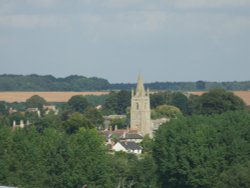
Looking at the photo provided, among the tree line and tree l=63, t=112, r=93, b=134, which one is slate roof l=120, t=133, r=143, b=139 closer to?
tree l=63, t=112, r=93, b=134

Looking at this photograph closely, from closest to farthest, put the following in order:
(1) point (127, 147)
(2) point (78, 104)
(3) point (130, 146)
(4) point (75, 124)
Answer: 1. (1) point (127, 147)
2. (3) point (130, 146)
3. (4) point (75, 124)
4. (2) point (78, 104)

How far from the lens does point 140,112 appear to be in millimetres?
147125

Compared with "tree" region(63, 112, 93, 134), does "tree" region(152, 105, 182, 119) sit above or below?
below

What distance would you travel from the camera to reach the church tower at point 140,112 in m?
143

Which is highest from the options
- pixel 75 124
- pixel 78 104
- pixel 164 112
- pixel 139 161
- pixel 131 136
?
pixel 139 161

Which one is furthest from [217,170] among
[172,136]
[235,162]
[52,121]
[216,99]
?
[216,99]

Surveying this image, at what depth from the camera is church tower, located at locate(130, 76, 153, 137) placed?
470 ft

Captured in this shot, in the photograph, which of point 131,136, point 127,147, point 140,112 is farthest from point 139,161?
point 140,112

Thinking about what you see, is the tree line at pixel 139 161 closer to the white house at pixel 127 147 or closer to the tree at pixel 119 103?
the white house at pixel 127 147

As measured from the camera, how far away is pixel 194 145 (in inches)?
2810

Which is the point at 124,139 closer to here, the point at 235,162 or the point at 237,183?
the point at 235,162

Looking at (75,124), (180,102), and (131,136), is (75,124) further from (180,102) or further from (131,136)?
(180,102)

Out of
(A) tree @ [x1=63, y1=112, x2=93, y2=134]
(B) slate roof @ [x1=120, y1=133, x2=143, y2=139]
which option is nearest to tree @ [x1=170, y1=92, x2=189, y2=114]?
(B) slate roof @ [x1=120, y1=133, x2=143, y2=139]

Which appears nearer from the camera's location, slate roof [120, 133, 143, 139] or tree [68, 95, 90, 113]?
slate roof [120, 133, 143, 139]
